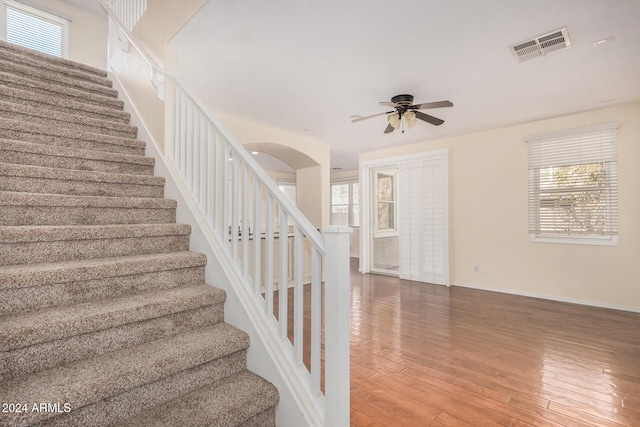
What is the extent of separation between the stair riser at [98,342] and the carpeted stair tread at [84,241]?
586 mm

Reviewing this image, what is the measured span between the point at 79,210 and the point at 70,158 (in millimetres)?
554

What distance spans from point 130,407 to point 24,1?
19.5 feet

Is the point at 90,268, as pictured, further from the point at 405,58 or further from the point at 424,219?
the point at 424,219

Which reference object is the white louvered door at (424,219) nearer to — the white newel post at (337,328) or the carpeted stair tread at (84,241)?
the carpeted stair tread at (84,241)

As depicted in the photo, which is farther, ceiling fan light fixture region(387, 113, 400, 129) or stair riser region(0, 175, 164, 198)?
ceiling fan light fixture region(387, 113, 400, 129)

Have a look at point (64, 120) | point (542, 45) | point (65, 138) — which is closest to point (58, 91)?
point (64, 120)

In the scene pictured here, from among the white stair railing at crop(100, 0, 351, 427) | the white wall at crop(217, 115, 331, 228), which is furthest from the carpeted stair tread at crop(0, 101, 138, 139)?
the white wall at crop(217, 115, 331, 228)

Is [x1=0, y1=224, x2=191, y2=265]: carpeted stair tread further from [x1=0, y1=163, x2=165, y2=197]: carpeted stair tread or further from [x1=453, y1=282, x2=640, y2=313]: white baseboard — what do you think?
[x1=453, y1=282, x2=640, y2=313]: white baseboard

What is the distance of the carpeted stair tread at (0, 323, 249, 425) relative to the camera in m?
1.15

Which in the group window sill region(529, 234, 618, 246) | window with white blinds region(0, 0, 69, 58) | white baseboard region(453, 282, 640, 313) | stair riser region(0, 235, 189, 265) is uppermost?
window with white blinds region(0, 0, 69, 58)

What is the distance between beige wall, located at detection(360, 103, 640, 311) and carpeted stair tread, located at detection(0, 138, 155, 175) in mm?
A: 4665

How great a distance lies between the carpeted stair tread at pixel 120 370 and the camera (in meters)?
1.15

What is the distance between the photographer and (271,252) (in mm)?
1730

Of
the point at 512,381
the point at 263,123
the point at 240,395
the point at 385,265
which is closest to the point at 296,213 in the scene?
the point at 240,395
